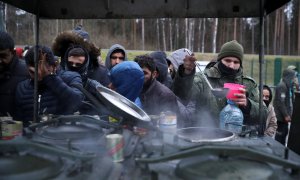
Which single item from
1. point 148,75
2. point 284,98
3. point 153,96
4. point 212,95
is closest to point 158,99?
point 153,96

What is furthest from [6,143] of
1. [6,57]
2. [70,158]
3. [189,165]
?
[6,57]

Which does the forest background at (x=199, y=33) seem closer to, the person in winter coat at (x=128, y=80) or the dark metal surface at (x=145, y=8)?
the person in winter coat at (x=128, y=80)

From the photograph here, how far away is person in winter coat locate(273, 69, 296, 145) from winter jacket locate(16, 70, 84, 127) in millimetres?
4380

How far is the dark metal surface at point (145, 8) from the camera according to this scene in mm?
1887

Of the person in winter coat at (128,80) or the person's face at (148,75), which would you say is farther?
the person's face at (148,75)

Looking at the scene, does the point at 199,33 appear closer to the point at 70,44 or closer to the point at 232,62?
the point at 70,44

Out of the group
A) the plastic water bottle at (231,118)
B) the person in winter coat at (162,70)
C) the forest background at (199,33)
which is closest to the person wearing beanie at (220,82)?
the plastic water bottle at (231,118)

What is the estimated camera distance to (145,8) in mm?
1933

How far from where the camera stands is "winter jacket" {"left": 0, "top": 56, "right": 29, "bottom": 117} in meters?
2.75

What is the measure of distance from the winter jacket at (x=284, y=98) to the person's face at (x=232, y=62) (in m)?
3.80

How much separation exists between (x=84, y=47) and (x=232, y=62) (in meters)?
1.47

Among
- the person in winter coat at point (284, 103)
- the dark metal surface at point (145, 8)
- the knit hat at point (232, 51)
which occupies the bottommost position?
the person in winter coat at point (284, 103)

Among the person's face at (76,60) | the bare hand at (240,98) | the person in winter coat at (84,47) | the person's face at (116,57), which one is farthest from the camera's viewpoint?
the person's face at (116,57)

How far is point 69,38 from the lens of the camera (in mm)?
3322
